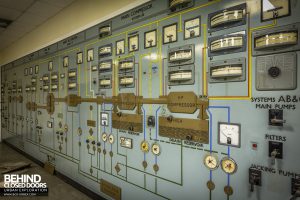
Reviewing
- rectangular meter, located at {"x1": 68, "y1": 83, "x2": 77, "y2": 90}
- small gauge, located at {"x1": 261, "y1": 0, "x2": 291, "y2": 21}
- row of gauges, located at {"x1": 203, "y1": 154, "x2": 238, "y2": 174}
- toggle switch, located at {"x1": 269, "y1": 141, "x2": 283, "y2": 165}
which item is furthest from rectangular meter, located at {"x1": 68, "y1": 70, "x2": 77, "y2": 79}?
toggle switch, located at {"x1": 269, "y1": 141, "x2": 283, "y2": 165}

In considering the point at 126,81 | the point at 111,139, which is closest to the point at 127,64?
the point at 126,81

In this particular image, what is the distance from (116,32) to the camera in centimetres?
239

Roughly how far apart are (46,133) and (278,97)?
3.89m

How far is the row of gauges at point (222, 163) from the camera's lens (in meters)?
1.48

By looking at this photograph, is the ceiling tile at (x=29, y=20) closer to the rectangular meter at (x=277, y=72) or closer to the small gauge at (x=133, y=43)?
the small gauge at (x=133, y=43)

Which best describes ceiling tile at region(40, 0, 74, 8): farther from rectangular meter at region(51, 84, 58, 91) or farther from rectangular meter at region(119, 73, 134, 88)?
rectangular meter at region(119, 73, 134, 88)

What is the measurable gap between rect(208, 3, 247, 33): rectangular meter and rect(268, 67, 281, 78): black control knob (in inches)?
15.2

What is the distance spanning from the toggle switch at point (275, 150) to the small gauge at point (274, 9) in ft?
2.66

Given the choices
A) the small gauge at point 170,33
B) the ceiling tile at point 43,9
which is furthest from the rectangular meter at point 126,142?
the ceiling tile at point 43,9

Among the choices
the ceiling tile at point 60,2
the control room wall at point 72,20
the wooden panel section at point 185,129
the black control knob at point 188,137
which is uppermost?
the ceiling tile at point 60,2

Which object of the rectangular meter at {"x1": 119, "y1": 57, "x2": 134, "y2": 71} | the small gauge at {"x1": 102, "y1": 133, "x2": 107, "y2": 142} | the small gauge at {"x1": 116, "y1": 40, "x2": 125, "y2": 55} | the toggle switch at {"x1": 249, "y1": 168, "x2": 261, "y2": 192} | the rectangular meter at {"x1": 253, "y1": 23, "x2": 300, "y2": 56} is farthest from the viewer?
the small gauge at {"x1": 102, "y1": 133, "x2": 107, "y2": 142}

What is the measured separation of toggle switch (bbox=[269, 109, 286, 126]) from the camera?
1259mm

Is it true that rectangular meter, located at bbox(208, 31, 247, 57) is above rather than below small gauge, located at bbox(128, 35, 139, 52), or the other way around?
below

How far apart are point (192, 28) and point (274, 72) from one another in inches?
28.9
